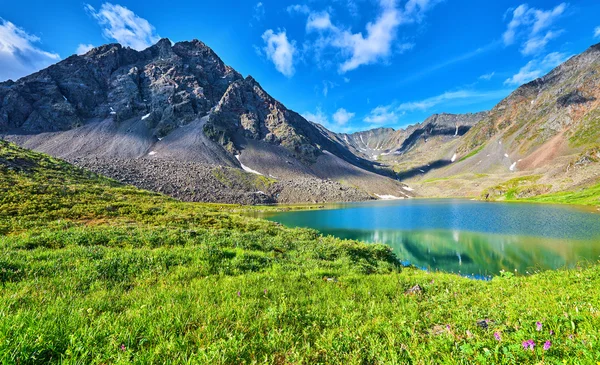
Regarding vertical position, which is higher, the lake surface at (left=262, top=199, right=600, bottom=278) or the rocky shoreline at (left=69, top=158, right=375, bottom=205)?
the rocky shoreline at (left=69, top=158, right=375, bottom=205)

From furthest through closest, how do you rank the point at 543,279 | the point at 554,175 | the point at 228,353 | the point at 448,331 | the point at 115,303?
the point at 554,175 < the point at 543,279 < the point at 115,303 < the point at 448,331 < the point at 228,353

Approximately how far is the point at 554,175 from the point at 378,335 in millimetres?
174924

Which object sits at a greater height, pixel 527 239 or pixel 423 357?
pixel 423 357

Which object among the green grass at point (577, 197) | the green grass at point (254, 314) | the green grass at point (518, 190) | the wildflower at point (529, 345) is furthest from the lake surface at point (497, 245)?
the green grass at point (518, 190)

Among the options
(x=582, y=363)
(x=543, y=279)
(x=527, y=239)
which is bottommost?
(x=527, y=239)

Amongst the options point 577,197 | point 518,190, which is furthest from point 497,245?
point 518,190

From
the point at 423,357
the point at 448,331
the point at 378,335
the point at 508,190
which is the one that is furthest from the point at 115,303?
the point at 508,190

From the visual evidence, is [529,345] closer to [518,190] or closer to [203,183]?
[203,183]

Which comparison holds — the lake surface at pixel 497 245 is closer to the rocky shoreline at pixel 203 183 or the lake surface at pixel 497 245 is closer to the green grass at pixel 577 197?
the green grass at pixel 577 197

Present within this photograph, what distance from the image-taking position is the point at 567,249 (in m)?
30.7

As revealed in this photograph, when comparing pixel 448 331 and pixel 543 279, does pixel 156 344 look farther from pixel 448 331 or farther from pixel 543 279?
pixel 543 279

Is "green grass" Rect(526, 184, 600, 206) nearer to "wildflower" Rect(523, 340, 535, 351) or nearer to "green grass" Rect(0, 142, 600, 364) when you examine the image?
"green grass" Rect(0, 142, 600, 364)

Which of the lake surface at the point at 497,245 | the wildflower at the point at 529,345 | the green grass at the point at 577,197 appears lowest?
the lake surface at the point at 497,245

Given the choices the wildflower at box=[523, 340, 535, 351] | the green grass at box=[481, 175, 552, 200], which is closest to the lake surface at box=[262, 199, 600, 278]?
the wildflower at box=[523, 340, 535, 351]
